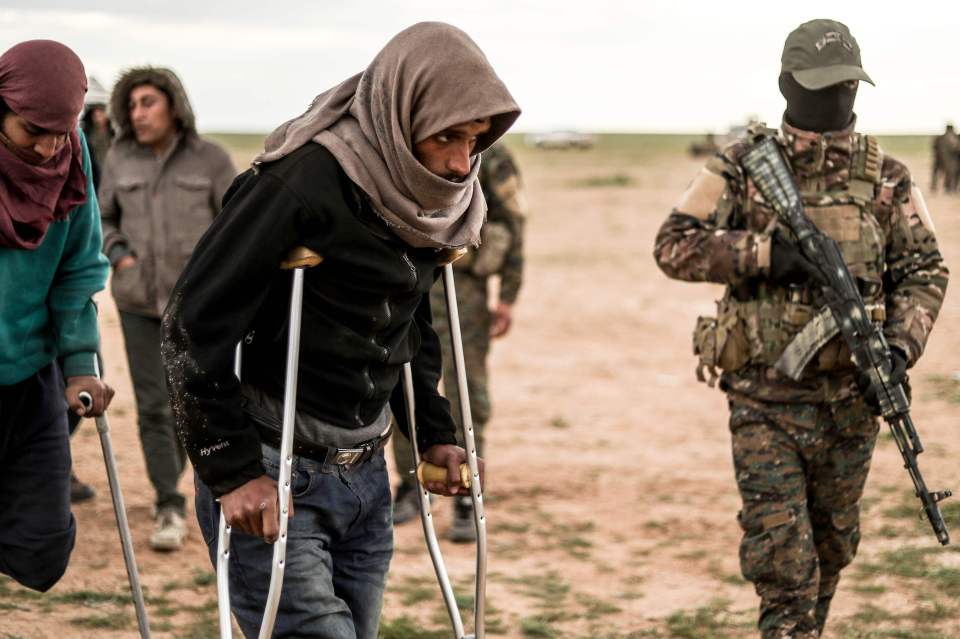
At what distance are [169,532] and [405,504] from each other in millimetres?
1371

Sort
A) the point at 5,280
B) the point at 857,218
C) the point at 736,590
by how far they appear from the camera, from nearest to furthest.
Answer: the point at 5,280 < the point at 857,218 < the point at 736,590

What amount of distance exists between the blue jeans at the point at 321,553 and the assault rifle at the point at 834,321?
6.40 ft

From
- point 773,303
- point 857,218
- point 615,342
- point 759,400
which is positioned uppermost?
point 857,218

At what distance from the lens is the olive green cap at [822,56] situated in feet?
15.3

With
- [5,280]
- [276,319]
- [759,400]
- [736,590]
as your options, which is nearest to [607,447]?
[736,590]

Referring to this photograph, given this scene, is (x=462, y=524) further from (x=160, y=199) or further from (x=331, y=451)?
(x=331, y=451)

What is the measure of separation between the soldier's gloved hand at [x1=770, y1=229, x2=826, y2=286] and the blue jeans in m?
1.91

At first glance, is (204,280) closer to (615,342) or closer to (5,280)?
(5,280)

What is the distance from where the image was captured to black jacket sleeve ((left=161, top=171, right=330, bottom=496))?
294cm

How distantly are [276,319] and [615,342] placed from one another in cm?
1164

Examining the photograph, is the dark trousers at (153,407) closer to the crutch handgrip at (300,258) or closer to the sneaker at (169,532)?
the sneaker at (169,532)

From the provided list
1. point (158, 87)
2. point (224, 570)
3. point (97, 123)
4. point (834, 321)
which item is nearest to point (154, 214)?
point (158, 87)

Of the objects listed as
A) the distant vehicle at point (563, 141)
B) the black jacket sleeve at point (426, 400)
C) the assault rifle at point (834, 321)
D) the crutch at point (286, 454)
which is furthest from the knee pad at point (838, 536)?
the distant vehicle at point (563, 141)

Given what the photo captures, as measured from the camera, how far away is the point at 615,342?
48.1ft
